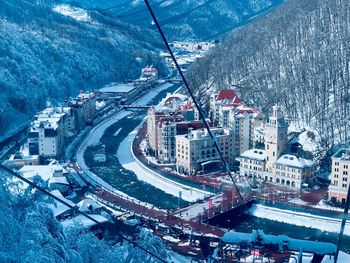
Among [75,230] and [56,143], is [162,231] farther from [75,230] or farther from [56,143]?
[56,143]

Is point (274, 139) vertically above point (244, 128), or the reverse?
point (244, 128)

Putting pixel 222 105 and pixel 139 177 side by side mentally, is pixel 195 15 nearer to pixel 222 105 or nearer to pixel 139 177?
pixel 222 105

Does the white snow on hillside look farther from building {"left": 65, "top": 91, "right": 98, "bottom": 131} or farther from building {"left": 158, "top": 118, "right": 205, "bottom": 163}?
building {"left": 158, "top": 118, "right": 205, "bottom": 163}

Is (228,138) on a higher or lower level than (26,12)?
lower

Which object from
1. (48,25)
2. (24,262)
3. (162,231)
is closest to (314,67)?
(162,231)

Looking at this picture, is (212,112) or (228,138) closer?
(228,138)

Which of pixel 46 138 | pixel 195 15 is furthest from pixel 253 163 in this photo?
pixel 195 15
